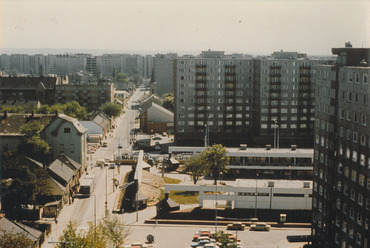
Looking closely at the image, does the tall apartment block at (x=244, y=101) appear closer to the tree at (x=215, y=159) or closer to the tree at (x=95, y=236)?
the tree at (x=215, y=159)

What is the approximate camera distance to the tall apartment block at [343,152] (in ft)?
96.7

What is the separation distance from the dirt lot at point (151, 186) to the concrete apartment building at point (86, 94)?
51619 millimetres

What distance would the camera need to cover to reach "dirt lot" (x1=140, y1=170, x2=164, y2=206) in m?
50.5

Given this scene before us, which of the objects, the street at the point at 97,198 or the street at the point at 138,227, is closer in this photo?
the street at the point at 138,227

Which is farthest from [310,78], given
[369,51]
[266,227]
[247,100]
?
[369,51]

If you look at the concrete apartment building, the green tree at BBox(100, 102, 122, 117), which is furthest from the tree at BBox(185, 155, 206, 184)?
the concrete apartment building

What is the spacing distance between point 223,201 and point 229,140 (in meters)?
29.8

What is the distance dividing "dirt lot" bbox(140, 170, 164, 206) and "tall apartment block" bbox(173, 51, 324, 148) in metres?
18.4

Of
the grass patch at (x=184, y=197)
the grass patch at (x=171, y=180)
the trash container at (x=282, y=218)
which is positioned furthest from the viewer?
the grass patch at (x=171, y=180)

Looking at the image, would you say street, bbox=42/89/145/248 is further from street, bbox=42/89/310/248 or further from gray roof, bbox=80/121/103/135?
gray roof, bbox=80/121/103/135

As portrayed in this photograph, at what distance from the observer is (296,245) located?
37406 mm

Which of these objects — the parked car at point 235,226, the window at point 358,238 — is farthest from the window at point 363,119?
the parked car at point 235,226

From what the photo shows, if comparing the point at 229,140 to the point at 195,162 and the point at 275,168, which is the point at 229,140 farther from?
the point at 195,162

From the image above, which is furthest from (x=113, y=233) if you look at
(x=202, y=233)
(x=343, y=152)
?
(x=343, y=152)
